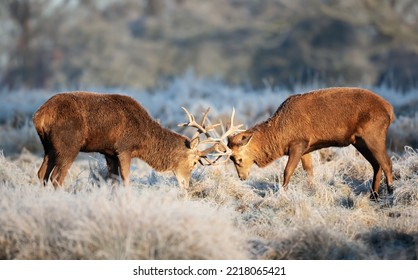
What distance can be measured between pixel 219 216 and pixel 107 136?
312cm

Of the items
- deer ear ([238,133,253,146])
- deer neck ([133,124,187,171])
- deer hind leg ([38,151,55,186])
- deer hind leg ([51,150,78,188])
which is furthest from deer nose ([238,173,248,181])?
deer hind leg ([38,151,55,186])

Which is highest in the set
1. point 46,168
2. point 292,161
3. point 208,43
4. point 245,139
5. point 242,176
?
point 46,168

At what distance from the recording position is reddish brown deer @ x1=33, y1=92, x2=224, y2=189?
37.8 ft

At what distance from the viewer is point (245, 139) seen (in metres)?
13.1

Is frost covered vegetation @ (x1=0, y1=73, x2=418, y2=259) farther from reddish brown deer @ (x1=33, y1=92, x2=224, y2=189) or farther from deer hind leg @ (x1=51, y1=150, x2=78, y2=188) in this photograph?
reddish brown deer @ (x1=33, y1=92, x2=224, y2=189)

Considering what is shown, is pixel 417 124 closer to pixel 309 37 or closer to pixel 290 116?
pixel 290 116

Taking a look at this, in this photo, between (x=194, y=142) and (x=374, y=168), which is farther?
(x=194, y=142)

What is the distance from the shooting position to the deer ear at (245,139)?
1309 cm

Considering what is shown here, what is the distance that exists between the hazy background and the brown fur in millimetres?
30092

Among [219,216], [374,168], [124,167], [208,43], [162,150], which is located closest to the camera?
[219,216]

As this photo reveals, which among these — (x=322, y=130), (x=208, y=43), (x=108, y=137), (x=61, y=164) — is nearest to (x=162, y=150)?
(x=108, y=137)

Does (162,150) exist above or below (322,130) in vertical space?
below

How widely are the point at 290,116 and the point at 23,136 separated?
8687mm

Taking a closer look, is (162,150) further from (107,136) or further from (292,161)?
(292,161)
